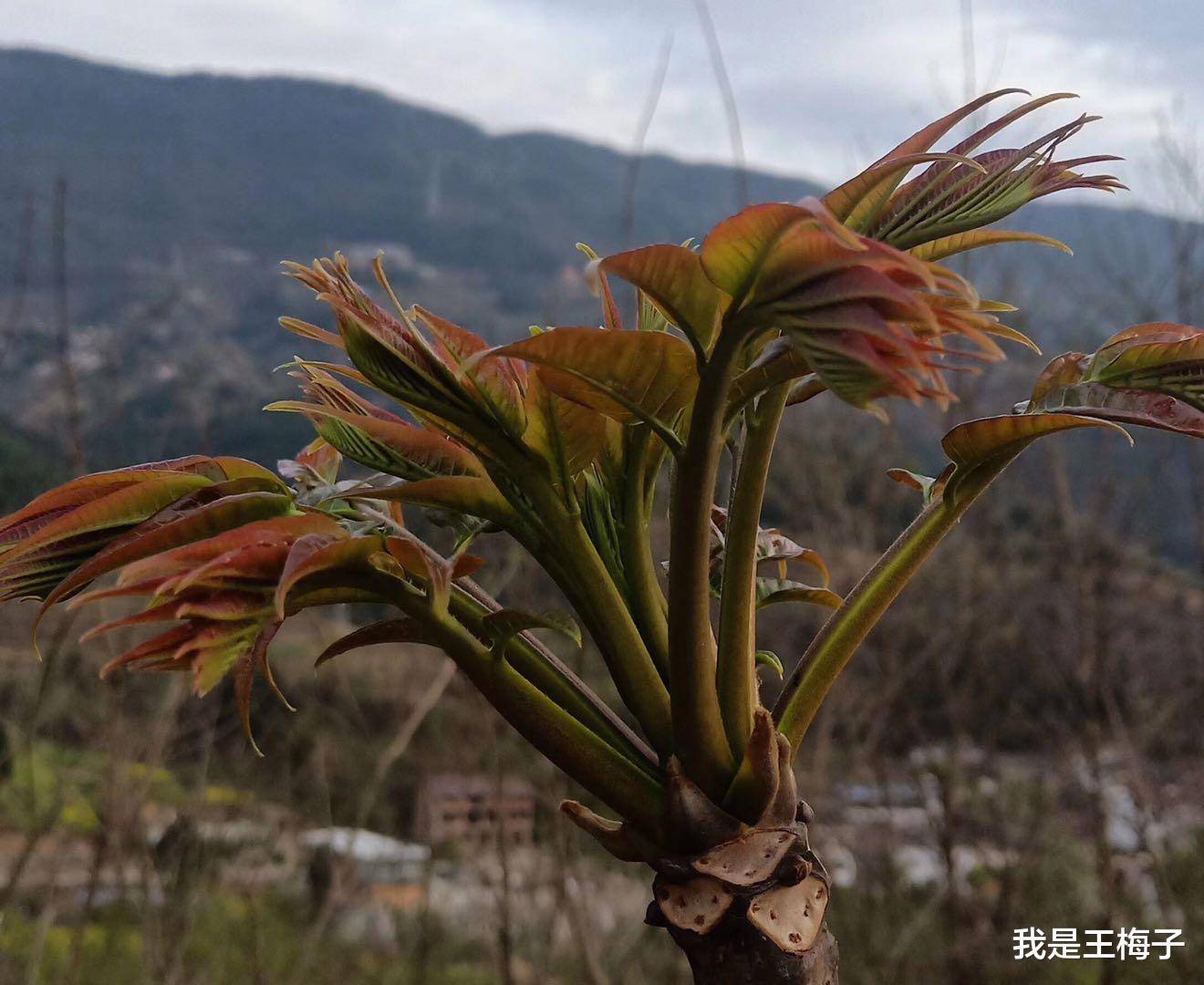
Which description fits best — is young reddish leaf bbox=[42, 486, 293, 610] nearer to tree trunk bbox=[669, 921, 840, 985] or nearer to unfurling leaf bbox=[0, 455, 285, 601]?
unfurling leaf bbox=[0, 455, 285, 601]

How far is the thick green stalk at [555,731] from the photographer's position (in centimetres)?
53

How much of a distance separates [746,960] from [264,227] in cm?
1418

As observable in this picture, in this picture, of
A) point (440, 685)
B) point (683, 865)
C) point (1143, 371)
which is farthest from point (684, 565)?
point (440, 685)

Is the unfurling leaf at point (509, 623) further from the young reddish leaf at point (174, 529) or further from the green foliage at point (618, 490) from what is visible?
the young reddish leaf at point (174, 529)

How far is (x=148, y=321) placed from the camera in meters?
2.61

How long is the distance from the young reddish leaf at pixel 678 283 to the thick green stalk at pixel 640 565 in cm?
11

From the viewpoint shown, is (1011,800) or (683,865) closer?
(683,865)

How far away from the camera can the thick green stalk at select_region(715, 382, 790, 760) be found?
1.77 feet

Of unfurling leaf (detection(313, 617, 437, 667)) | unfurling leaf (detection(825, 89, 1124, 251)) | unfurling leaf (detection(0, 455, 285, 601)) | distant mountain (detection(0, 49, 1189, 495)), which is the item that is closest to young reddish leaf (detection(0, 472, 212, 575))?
unfurling leaf (detection(0, 455, 285, 601))

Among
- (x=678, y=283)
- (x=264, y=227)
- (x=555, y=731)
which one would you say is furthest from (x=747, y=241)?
(x=264, y=227)

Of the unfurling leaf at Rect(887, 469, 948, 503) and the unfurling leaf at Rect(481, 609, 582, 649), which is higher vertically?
the unfurling leaf at Rect(887, 469, 948, 503)

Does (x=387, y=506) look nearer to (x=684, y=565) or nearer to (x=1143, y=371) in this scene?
(x=684, y=565)

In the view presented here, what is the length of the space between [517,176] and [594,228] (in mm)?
3756

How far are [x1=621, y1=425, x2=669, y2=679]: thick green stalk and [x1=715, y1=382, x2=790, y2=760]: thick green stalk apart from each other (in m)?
0.05
